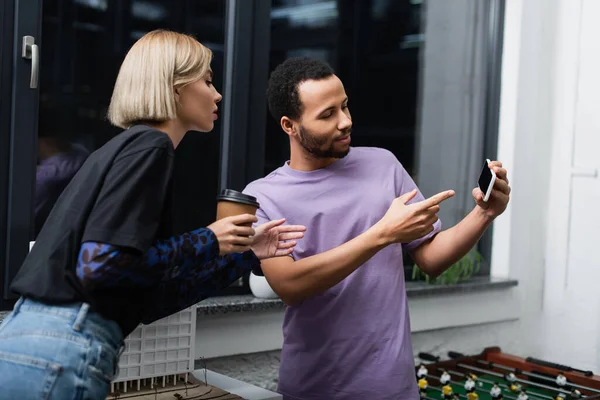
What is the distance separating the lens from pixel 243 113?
2580 millimetres

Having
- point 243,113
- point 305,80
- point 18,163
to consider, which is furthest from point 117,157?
point 243,113

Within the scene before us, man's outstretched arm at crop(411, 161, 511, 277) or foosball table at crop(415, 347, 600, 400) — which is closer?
man's outstretched arm at crop(411, 161, 511, 277)

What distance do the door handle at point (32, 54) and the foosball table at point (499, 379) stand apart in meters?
1.52

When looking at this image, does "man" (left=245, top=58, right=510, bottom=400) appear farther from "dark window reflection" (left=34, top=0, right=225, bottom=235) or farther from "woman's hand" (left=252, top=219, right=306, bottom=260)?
"dark window reflection" (left=34, top=0, right=225, bottom=235)

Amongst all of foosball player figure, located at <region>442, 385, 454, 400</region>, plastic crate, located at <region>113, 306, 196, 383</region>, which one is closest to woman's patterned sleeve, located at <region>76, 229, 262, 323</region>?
plastic crate, located at <region>113, 306, 196, 383</region>

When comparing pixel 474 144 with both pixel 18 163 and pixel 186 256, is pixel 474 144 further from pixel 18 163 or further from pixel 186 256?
pixel 186 256

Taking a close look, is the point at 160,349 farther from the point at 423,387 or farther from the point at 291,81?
the point at 423,387

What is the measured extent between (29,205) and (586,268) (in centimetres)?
235

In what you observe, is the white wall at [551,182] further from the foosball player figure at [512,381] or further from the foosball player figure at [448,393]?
the foosball player figure at [448,393]

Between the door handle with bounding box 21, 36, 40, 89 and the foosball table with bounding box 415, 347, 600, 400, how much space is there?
152 centimetres

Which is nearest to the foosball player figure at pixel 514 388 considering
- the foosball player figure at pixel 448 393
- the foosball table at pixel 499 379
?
the foosball table at pixel 499 379

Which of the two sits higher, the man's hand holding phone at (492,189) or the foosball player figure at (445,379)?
the man's hand holding phone at (492,189)

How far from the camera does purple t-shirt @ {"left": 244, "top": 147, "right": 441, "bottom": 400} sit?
1647mm

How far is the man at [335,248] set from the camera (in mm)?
1640
